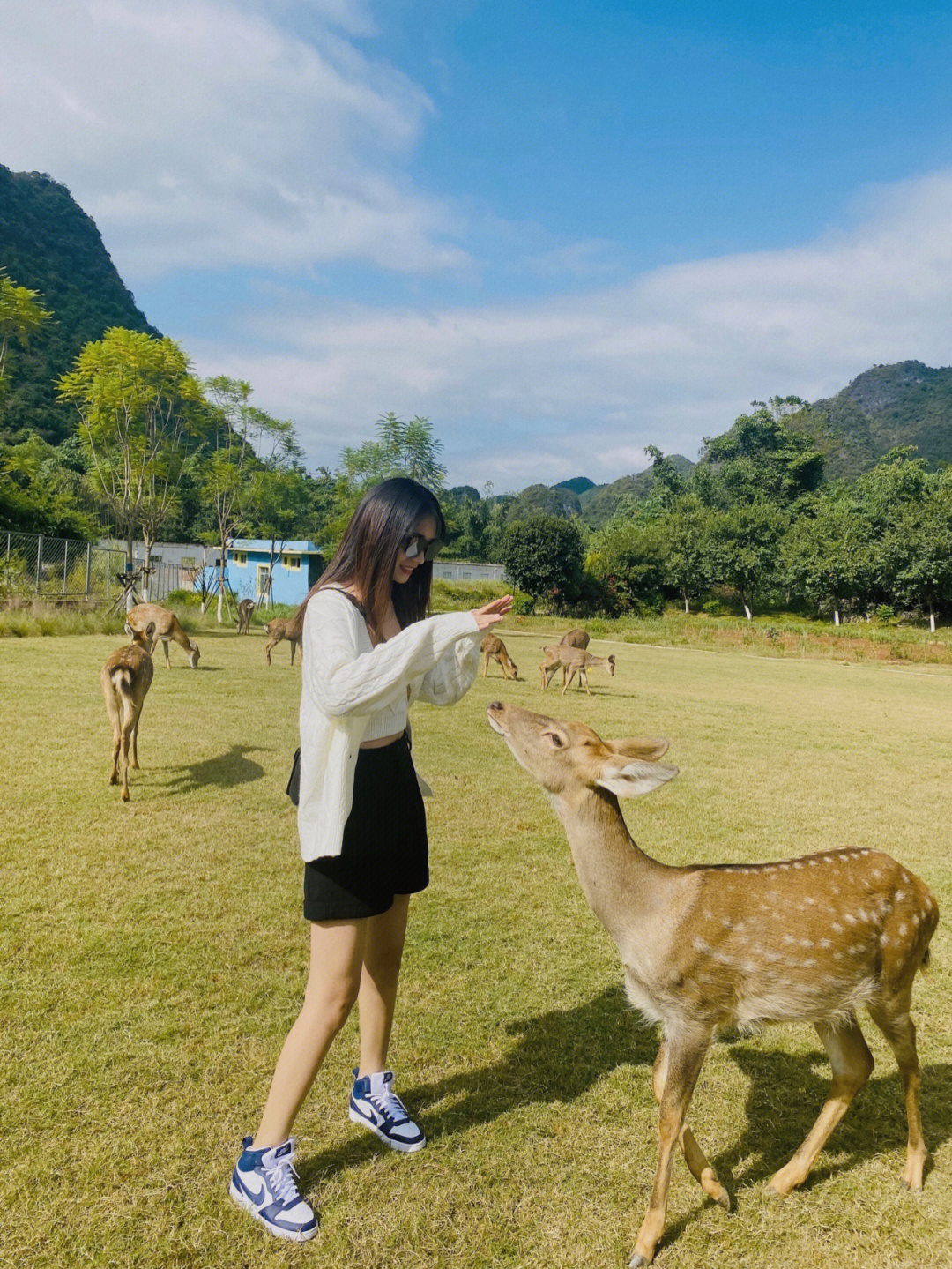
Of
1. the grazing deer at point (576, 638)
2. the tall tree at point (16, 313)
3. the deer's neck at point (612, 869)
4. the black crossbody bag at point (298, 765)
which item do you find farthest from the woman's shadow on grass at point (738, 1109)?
the tall tree at point (16, 313)

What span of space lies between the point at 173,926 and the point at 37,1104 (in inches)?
61.7

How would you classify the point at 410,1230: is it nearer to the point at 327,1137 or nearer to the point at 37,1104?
the point at 327,1137

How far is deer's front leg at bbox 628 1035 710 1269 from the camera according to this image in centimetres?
243

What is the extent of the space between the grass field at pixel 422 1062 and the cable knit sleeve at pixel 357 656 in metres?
1.68

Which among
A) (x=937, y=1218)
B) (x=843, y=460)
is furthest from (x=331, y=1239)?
(x=843, y=460)

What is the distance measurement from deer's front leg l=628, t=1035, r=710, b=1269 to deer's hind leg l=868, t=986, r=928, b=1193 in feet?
2.42

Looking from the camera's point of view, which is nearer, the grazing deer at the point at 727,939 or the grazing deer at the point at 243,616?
the grazing deer at the point at 727,939

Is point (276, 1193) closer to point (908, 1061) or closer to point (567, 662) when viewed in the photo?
point (908, 1061)

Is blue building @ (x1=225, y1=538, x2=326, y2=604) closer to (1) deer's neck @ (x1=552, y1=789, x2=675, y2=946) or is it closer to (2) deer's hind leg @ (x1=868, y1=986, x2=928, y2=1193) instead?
(1) deer's neck @ (x1=552, y1=789, x2=675, y2=946)

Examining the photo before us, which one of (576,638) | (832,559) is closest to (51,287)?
(832,559)

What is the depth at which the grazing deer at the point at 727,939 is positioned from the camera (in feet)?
8.40

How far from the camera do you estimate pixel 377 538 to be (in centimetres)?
253

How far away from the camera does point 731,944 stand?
2.60 m

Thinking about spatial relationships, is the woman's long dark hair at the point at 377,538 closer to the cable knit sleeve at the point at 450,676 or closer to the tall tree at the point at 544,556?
the cable knit sleeve at the point at 450,676
